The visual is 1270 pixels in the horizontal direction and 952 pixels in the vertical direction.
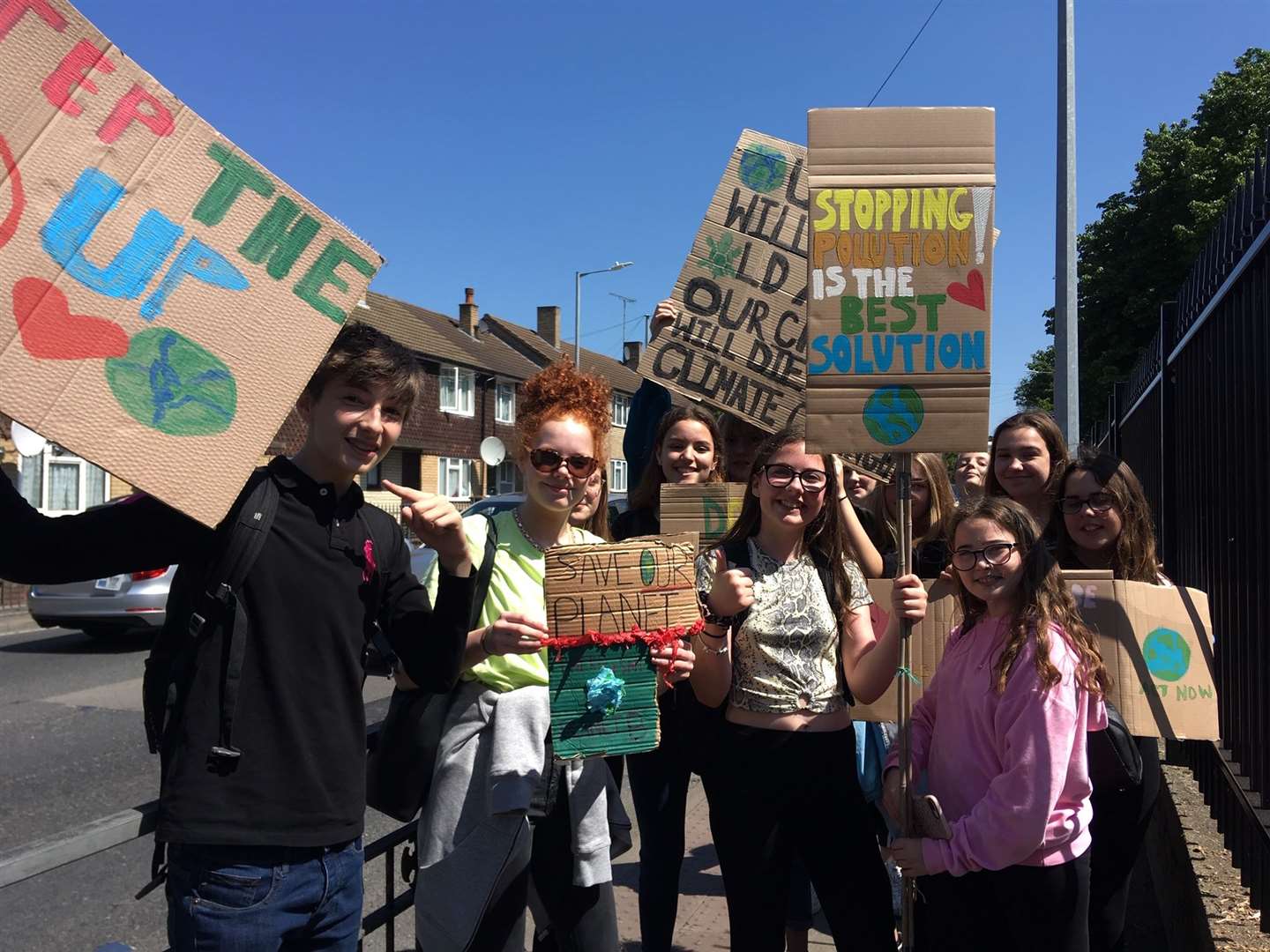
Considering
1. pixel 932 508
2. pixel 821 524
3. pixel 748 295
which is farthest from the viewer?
pixel 932 508

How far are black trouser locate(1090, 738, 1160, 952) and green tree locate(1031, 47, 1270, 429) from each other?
25529 millimetres

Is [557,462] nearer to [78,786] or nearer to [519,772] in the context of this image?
[519,772]

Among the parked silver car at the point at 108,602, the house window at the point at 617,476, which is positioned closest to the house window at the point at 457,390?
the house window at the point at 617,476

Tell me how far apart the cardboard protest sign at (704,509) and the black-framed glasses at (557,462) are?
0.88 m

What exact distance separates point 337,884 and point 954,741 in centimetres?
155

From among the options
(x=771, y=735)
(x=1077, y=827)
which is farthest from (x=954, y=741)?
(x=771, y=735)

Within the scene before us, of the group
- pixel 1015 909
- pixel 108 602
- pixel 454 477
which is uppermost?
pixel 454 477

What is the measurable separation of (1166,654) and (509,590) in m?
1.90

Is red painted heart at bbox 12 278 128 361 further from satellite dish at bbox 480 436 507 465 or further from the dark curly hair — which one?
satellite dish at bbox 480 436 507 465

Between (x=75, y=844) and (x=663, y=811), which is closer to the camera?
(x=75, y=844)

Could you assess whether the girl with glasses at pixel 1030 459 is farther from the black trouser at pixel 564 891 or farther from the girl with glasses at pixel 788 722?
the black trouser at pixel 564 891

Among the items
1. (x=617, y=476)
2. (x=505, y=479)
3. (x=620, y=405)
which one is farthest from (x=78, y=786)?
(x=617, y=476)

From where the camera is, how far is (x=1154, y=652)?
2.93m

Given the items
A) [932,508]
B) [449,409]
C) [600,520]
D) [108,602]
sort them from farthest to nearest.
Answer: [449,409] < [108,602] < [932,508] < [600,520]
